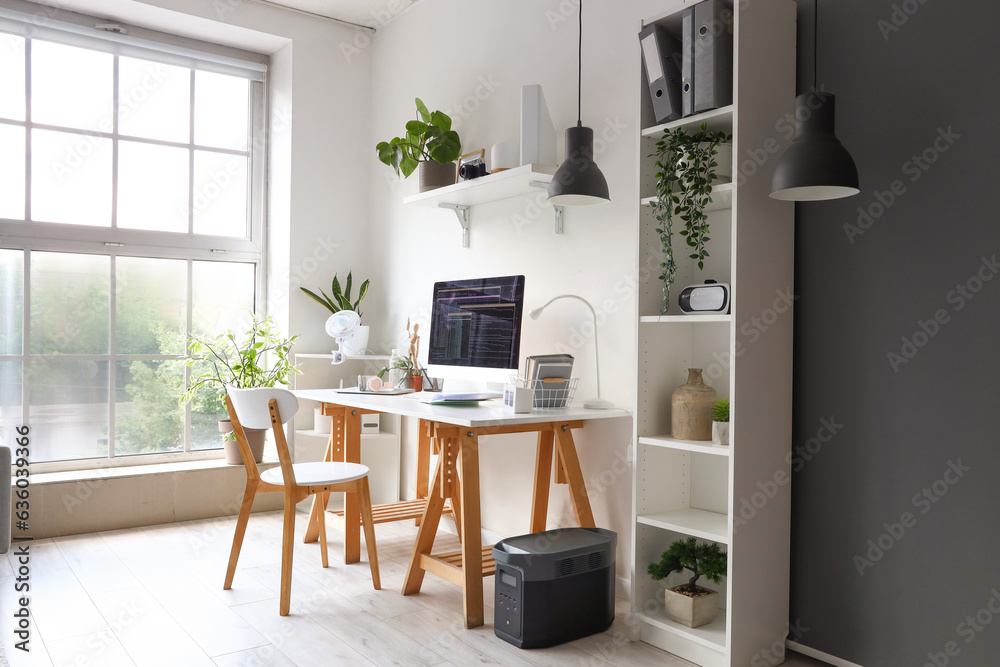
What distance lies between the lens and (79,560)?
121 inches

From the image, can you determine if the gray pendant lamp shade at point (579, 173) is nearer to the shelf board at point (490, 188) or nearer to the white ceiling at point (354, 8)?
the shelf board at point (490, 188)

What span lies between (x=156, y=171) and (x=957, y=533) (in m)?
4.03

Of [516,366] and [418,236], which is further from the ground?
[418,236]

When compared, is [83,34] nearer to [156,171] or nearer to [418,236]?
[156,171]

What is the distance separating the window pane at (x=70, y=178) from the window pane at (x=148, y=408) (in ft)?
2.67

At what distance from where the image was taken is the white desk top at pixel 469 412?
2.36m

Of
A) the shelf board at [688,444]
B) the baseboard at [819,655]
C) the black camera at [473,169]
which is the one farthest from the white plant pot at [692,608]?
the black camera at [473,169]

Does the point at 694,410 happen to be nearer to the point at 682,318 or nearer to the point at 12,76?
the point at 682,318

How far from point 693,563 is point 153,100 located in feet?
12.1

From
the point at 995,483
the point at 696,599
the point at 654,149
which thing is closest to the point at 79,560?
the point at 696,599

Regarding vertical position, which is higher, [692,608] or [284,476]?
[284,476]

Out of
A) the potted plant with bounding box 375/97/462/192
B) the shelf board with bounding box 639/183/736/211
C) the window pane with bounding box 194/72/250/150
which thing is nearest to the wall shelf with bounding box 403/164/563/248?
the potted plant with bounding box 375/97/462/192

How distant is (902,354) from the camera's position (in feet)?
6.51

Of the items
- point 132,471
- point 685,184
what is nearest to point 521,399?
point 685,184
